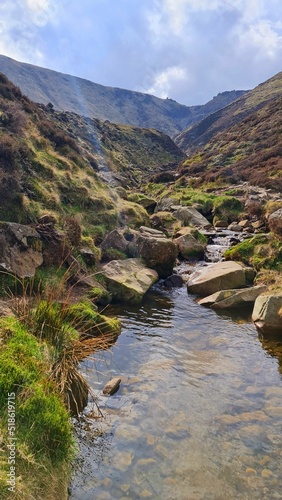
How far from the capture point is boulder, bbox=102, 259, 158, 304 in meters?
14.0

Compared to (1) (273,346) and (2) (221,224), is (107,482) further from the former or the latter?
(2) (221,224)

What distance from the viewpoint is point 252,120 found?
258 ft

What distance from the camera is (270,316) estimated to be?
36.5 ft

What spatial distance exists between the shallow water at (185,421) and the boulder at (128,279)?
2763 millimetres

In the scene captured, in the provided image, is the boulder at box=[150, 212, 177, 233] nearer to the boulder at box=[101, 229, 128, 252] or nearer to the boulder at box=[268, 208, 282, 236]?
the boulder at box=[101, 229, 128, 252]

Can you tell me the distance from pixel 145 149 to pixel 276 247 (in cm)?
8700

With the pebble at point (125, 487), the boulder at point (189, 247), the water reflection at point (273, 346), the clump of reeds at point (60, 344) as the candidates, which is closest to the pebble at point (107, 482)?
the pebble at point (125, 487)

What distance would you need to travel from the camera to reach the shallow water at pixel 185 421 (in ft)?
17.4

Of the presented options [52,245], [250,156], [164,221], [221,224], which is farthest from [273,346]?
[250,156]

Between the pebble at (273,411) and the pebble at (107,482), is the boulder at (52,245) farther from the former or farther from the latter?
the pebble at (107,482)

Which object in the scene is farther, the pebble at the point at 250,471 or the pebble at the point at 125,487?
the pebble at the point at 250,471

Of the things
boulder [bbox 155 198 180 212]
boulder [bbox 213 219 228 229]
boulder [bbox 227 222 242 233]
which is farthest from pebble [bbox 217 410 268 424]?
boulder [bbox 155 198 180 212]

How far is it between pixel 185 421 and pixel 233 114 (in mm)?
126733

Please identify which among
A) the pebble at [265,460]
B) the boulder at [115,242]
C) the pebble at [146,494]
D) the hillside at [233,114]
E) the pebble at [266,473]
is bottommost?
the pebble at [146,494]
